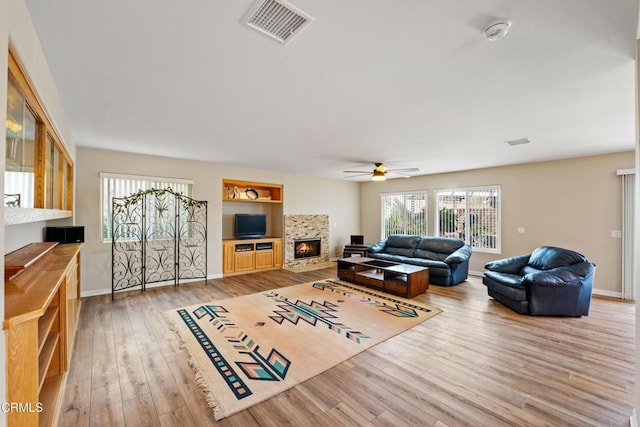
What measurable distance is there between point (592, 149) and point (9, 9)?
22.9 feet

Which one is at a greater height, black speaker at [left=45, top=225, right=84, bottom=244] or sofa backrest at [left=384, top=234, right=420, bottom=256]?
black speaker at [left=45, top=225, right=84, bottom=244]

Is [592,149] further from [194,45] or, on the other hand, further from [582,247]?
[194,45]

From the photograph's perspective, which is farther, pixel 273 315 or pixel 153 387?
pixel 273 315

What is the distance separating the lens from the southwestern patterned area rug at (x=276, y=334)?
2.37m

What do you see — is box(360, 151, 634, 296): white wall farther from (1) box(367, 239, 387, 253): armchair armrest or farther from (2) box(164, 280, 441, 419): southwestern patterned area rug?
(2) box(164, 280, 441, 419): southwestern patterned area rug

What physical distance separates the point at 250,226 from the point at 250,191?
36.9 inches

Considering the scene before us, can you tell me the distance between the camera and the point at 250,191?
7.27 metres

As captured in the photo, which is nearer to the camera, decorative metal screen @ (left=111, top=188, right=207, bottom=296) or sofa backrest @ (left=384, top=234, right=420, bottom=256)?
decorative metal screen @ (left=111, top=188, right=207, bottom=296)

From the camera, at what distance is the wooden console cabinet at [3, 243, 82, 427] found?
1.22 metres

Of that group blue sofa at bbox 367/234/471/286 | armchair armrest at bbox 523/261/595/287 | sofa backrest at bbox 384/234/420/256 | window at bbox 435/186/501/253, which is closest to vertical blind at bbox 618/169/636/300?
armchair armrest at bbox 523/261/595/287

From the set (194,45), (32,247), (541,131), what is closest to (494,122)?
(541,131)

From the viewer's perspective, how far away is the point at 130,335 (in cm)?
327

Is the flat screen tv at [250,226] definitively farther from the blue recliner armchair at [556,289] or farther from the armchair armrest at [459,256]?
the blue recliner armchair at [556,289]

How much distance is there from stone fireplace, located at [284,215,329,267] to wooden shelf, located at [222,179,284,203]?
0.70m
